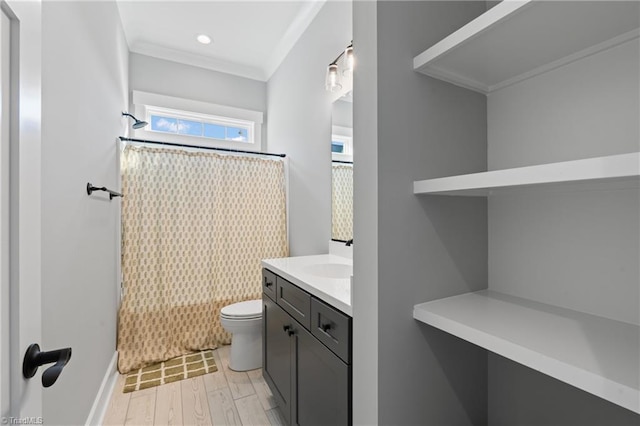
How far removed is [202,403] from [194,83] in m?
3.02

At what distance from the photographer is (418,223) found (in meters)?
0.94

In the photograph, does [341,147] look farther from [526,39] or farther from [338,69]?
[526,39]

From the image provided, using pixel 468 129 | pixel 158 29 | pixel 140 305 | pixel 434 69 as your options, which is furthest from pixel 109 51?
pixel 468 129

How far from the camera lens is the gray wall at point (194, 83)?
3.04m

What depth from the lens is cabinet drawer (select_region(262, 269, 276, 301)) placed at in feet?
5.84

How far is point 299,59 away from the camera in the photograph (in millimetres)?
2730

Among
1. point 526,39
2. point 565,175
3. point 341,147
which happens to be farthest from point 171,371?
point 526,39

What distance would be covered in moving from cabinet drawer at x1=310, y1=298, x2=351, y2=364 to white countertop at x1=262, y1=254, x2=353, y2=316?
0.09 feet

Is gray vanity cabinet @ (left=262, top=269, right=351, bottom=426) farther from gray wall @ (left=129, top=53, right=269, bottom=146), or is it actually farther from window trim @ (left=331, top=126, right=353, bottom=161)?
gray wall @ (left=129, top=53, right=269, bottom=146)

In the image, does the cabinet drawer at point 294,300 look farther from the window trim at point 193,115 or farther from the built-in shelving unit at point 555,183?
the window trim at point 193,115

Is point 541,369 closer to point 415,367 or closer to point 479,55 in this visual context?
point 415,367

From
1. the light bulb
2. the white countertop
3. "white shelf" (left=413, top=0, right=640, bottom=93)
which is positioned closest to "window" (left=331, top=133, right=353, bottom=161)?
the light bulb

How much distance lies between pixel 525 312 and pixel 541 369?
297 millimetres

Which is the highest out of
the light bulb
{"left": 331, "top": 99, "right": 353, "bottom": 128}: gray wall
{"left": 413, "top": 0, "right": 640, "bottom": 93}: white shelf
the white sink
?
the light bulb
